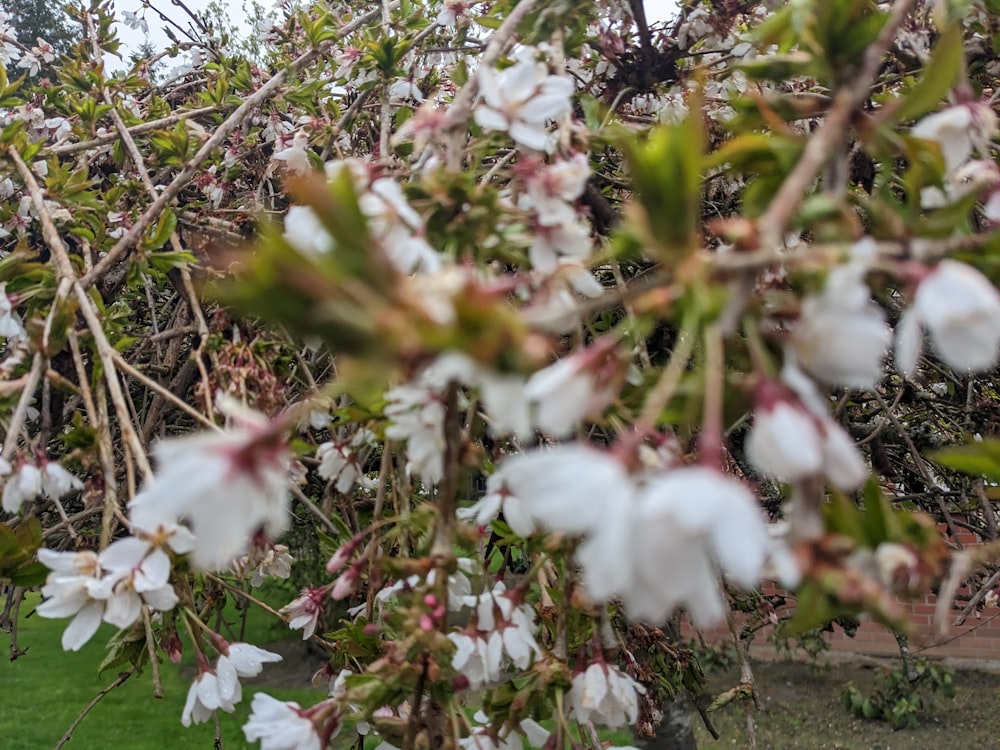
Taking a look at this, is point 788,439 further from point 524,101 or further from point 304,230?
point 524,101

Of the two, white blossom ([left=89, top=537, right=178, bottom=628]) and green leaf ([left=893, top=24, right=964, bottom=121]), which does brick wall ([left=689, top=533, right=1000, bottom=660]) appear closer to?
white blossom ([left=89, top=537, right=178, bottom=628])

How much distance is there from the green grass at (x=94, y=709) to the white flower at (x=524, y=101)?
16.8ft

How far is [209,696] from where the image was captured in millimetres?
1091

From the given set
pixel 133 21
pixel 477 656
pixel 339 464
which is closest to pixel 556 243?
pixel 477 656

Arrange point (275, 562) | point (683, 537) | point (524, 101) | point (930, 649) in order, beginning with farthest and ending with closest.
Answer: point (930, 649), point (275, 562), point (524, 101), point (683, 537)

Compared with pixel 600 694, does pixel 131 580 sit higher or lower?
higher

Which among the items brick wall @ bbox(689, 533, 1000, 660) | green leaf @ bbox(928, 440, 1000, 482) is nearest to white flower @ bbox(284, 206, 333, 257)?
green leaf @ bbox(928, 440, 1000, 482)

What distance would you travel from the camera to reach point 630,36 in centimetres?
173

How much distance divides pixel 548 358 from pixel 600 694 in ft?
1.44

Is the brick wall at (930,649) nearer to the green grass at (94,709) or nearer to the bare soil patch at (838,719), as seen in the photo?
the bare soil patch at (838,719)

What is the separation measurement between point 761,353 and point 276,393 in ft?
3.01

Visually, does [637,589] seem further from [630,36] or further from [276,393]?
[630,36]

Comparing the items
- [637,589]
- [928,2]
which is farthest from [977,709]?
[637,589]

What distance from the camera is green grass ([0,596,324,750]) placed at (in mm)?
5113
